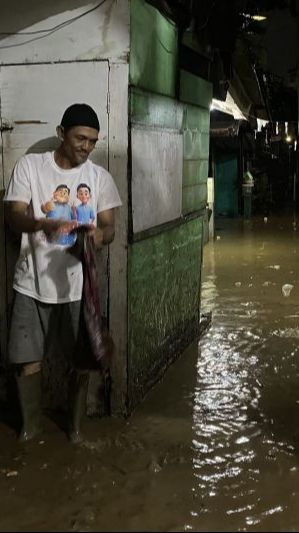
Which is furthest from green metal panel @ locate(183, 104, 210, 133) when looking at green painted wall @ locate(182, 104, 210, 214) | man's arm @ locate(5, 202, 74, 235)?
man's arm @ locate(5, 202, 74, 235)

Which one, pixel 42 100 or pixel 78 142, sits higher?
pixel 42 100

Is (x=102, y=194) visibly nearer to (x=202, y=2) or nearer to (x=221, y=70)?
(x=202, y=2)

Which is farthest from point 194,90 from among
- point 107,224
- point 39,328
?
point 39,328

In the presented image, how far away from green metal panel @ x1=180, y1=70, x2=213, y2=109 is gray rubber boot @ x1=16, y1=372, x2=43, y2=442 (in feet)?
10.4

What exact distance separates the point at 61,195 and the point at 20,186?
0.94 ft

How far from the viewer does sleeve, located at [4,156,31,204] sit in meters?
4.01

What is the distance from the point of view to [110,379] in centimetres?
479

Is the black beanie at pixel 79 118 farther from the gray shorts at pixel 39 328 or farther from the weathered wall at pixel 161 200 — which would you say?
the gray shorts at pixel 39 328

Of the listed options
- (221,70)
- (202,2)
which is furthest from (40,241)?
(221,70)

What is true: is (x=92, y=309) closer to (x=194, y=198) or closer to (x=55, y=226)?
(x=55, y=226)

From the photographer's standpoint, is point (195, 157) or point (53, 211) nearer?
point (53, 211)

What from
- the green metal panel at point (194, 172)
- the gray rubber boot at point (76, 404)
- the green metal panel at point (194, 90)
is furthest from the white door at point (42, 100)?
the green metal panel at point (194, 172)

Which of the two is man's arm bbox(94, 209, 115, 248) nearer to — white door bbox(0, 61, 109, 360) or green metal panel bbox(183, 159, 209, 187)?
white door bbox(0, 61, 109, 360)

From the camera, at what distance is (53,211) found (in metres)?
4.10
